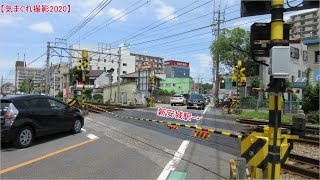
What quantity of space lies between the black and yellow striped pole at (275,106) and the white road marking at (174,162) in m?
2.43

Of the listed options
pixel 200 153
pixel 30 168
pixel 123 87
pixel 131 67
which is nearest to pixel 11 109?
pixel 30 168

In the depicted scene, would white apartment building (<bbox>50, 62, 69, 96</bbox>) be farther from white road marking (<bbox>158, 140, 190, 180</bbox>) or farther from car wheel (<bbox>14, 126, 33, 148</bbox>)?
white road marking (<bbox>158, 140, 190, 180</bbox>)

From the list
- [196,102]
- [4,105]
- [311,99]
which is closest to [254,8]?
[4,105]

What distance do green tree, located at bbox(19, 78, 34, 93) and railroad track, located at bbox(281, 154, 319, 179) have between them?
101m

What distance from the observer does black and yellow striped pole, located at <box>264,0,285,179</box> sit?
5.02m

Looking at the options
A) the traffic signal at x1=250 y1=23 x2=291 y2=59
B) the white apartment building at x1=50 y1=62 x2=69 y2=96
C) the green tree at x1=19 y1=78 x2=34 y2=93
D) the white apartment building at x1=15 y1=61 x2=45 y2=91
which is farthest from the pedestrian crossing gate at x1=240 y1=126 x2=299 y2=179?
the white apartment building at x1=15 y1=61 x2=45 y2=91

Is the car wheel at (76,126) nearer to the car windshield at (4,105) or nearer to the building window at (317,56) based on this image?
the car windshield at (4,105)

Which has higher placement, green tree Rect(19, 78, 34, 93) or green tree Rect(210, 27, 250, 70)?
green tree Rect(210, 27, 250, 70)

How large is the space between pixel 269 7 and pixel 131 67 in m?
98.7

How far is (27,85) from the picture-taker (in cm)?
10106

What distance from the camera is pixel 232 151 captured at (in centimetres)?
973

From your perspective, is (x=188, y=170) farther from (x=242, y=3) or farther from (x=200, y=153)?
(x=242, y=3)

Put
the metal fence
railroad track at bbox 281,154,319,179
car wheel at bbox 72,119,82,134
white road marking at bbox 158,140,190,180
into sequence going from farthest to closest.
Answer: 1. the metal fence
2. car wheel at bbox 72,119,82,134
3. railroad track at bbox 281,154,319,179
4. white road marking at bbox 158,140,190,180

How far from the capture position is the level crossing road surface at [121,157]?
705 centimetres
